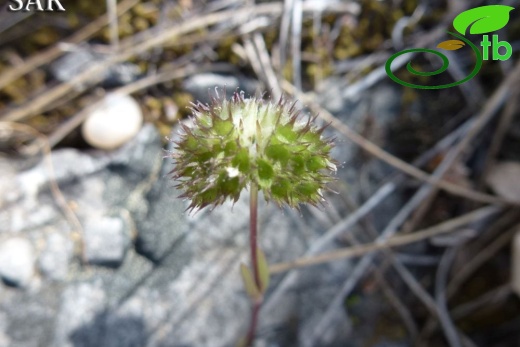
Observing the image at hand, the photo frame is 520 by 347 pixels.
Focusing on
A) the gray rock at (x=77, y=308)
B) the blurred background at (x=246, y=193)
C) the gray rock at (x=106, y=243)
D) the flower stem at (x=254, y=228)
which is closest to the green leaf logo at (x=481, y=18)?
the blurred background at (x=246, y=193)

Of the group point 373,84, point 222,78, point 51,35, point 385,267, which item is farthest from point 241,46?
point 385,267

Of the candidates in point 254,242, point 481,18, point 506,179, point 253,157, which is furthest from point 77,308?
point 481,18

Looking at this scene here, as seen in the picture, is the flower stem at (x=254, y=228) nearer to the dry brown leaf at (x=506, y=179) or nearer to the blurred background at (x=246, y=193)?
the blurred background at (x=246, y=193)

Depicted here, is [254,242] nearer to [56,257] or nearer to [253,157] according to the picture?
[253,157]

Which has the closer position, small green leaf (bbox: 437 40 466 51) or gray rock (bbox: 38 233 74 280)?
gray rock (bbox: 38 233 74 280)

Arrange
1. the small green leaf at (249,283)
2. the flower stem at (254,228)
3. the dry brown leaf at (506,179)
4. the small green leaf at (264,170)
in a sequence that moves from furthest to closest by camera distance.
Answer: the dry brown leaf at (506,179) < the small green leaf at (249,283) < the flower stem at (254,228) < the small green leaf at (264,170)

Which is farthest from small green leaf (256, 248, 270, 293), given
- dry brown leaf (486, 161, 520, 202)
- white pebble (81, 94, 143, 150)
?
dry brown leaf (486, 161, 520, 202)

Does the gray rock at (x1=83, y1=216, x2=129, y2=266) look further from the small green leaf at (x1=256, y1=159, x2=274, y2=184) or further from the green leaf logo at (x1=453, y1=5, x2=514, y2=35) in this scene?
the green leaf logo at (x1=453, y1=5, x2=514, y2=35)
